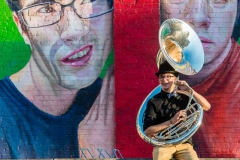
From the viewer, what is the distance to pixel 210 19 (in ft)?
26.0

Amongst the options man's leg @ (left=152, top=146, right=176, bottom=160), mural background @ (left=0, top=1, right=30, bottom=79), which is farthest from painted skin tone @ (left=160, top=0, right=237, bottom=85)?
man's leg @ (left=152, top=146, right=176, bottom=160)

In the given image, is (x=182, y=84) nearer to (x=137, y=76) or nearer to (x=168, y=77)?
(x=168, y=77)

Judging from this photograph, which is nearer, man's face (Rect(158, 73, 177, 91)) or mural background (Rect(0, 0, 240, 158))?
man's face (Rect(158, 73, 177, 91))

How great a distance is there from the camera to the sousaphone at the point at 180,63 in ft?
18.1

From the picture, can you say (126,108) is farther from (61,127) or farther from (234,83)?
(234,83)

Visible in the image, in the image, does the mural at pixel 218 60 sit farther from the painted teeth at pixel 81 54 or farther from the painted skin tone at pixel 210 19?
the painted teeth at pixel 81 54

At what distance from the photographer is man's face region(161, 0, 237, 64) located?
7.91m

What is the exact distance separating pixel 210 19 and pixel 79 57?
205 cm

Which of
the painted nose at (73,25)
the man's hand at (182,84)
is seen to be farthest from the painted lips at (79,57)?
the man's hand at (182,84)

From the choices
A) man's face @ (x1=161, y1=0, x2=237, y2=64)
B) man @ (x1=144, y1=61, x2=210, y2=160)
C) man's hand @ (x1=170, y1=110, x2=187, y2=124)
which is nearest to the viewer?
man's hand @ (x1=170, y1=110, x2=187, y2=124)

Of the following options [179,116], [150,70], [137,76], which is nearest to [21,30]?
[137,76]

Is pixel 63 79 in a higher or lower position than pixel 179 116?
lower

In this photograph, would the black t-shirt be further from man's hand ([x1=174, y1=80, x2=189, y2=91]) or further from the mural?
the mural

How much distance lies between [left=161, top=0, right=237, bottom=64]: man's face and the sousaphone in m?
2.15
